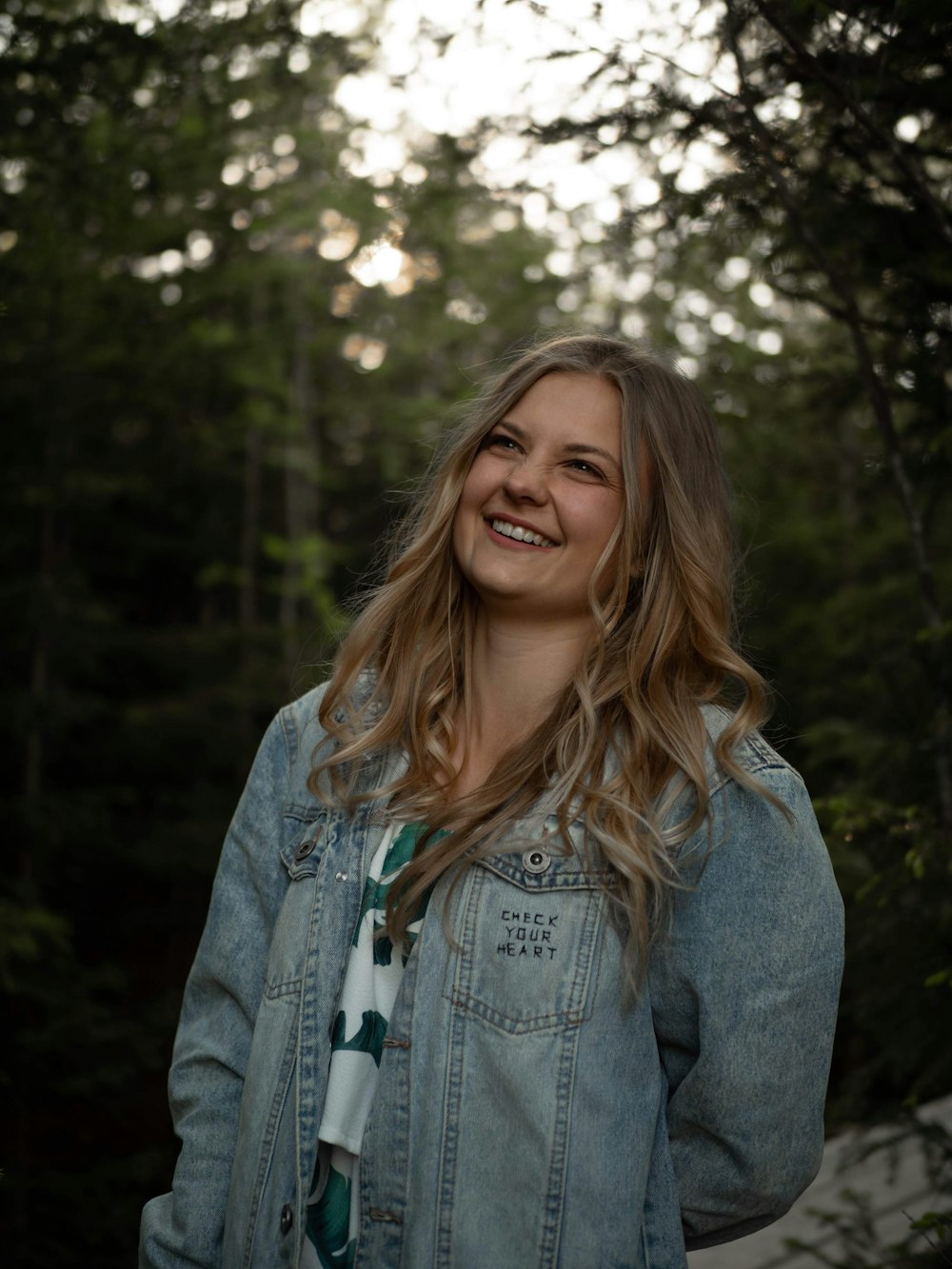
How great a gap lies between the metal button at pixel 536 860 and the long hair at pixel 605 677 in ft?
0.15

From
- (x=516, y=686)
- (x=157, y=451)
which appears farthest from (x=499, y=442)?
(x=157, y=451)

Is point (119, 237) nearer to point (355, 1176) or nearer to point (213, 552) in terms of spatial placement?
point (213, 552)

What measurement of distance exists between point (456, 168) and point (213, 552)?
628 cm

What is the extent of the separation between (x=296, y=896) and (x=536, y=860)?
446mm

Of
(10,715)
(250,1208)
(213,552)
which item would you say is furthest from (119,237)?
(250,1208)

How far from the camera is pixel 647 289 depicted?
8531 mm

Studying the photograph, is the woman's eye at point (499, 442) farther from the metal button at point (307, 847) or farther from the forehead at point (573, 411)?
the metal button at point (307, 847)

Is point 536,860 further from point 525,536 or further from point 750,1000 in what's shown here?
point 525,536

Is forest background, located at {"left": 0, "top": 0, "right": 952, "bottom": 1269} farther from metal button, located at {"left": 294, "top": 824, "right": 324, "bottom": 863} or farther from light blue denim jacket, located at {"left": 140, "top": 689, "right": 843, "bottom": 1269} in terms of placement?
metal button, located at {"left": 294, "top": 824, "right": 324, "bottom": 863}

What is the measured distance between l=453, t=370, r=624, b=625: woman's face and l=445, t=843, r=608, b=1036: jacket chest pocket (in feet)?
1.56

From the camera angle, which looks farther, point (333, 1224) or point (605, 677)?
point (605, 677)

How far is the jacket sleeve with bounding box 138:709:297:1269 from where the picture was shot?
1.96 m

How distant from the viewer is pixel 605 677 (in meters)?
2.04

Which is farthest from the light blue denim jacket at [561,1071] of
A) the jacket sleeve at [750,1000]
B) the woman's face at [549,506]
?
the woman's face at [549,506]
